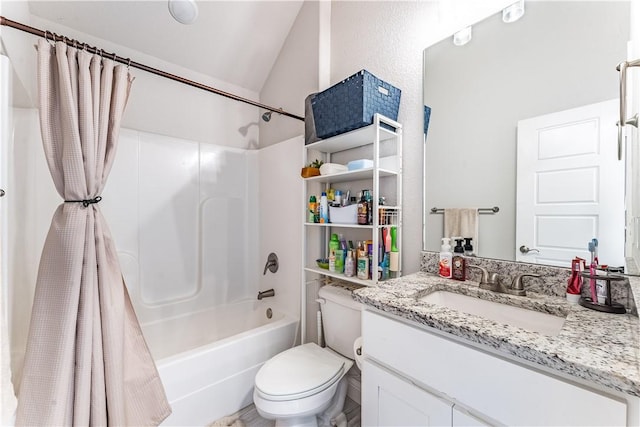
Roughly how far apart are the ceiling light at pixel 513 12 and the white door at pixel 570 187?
44 centimetres

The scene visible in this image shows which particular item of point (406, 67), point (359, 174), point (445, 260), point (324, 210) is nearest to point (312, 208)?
point (324, 210)

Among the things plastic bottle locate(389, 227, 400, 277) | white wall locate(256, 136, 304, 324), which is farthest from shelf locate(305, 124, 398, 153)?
A: plastic bottle locate(389, 227, 400, 277)

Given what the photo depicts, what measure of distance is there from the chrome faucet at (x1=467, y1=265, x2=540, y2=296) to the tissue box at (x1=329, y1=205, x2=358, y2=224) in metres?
0.63

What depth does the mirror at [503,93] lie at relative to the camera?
89cm

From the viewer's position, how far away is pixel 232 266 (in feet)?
7.41

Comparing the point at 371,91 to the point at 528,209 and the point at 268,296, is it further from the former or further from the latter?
the point at 268,296

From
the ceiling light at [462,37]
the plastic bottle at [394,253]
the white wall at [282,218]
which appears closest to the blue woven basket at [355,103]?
the ceiling light at [462,37]

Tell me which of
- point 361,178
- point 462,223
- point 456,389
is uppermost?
point 361,178

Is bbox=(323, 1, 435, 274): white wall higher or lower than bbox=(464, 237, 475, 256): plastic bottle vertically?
higher

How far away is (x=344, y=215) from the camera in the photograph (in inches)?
58.1

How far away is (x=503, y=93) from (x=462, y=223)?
Answer: 57cm

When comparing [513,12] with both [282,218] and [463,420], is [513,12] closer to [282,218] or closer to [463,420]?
[463,420]

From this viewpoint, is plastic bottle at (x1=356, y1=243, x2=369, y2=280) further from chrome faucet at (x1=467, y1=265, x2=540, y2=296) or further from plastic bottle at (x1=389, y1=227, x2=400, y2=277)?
chrome faucet at (x1=467, y1=265, x2=540, y2=296)

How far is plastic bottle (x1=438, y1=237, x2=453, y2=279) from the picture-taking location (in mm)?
1188
